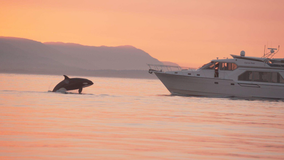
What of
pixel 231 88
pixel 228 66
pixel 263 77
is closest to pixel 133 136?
pixel 231 88

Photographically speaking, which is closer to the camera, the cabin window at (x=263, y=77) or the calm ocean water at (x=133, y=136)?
the calm ocean water at (x=133, y=136)

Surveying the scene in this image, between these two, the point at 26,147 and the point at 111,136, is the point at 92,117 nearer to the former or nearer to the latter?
Result: the point at 111,136

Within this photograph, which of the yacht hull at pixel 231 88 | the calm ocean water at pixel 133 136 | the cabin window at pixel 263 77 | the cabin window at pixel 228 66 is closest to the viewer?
the calm ocean water at pixel 133 136

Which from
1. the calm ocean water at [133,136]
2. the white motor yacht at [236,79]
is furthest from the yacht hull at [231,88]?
the calm ocean water at [133,136]

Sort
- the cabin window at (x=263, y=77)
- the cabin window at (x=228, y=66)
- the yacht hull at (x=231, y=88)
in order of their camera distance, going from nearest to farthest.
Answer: the yacht hull at (x=231, y=88) < the cabin window at (x=263, y=77) < the cabin window at (x=228, y=66)

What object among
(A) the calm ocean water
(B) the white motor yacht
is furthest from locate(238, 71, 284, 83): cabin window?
(A) the calm ocean water

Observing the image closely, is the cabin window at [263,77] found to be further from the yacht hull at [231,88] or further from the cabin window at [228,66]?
the cabin window at [228,66]

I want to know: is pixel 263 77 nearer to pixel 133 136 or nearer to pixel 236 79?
pixel 236 79

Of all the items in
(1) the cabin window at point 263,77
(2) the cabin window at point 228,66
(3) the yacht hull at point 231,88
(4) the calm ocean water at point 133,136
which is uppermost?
(2) the cabin window at point 228,66

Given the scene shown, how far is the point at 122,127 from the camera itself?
14.9 meters

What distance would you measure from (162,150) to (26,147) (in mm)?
3651

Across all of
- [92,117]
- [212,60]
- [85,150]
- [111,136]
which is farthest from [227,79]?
[85,150]

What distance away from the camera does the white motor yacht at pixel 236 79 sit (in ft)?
123

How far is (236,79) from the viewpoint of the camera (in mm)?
37562
